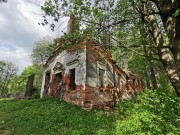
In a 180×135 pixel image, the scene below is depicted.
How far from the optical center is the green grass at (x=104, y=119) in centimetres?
404

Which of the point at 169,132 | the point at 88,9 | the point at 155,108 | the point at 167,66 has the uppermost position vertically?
the point at 88,9

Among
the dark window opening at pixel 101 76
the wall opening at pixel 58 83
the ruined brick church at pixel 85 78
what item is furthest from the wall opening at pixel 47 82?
the dark window opening at pixel 101 76

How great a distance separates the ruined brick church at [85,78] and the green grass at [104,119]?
128 centimetres

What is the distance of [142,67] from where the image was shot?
24.3 meters

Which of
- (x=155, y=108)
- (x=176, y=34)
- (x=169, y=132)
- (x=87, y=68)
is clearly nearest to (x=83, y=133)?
(x=155, y=108)

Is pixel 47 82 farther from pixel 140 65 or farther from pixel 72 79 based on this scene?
pixel 140 65

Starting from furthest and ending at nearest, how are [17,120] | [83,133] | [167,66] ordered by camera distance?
[17,120] < [83,133] < [167,66]

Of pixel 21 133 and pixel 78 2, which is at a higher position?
pixel 78 2

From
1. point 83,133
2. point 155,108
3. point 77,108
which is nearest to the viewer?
point 155,108

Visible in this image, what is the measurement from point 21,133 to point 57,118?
2.68 meters

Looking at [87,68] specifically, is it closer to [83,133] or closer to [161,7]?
[83,133]

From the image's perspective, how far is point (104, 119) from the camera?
36.8 ft

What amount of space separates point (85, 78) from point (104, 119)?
4.30 m

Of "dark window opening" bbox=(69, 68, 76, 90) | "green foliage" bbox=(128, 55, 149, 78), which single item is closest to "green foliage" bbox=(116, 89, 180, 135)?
"dark window opening" bbox=(69, 68, 76, 90)
